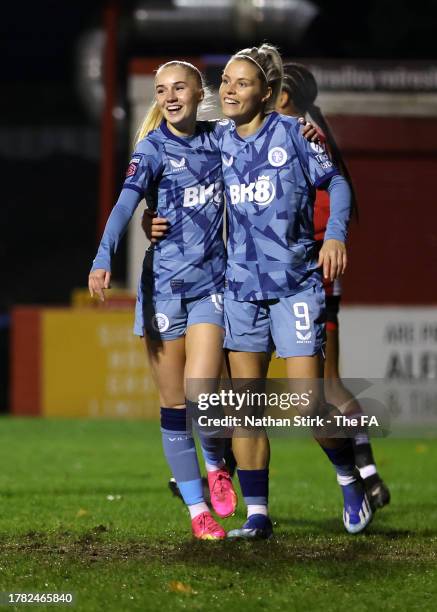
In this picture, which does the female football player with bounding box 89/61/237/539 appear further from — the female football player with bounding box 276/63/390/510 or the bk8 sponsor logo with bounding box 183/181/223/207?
the female football player with bounding box 276/63/390/510

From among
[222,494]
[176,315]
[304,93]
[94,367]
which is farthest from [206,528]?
[94,367]

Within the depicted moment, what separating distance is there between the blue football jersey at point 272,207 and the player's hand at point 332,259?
0.47 ft

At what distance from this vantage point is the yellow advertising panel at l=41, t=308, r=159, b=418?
1522cm

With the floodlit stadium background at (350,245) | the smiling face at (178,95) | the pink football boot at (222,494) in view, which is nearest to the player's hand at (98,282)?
the smiling face at (178,95)

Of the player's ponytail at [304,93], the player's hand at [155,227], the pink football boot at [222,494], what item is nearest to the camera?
the player's hand at [155,227]

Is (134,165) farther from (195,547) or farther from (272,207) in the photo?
(195,547)

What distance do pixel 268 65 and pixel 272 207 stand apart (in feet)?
2.26

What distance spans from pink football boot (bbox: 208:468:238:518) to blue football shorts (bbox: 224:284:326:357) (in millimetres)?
762

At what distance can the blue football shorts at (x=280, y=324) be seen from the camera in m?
6.67

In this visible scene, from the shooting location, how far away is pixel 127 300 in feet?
52.5

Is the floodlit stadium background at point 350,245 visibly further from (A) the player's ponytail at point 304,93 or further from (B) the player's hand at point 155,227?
(B) the player's hand at point 155,227

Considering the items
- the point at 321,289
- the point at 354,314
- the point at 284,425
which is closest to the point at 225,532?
the point at 284,425

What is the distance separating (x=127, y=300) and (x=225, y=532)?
921 centimetres

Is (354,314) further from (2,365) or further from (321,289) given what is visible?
(321,289)
